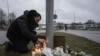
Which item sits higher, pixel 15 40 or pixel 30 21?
pixel 30 21

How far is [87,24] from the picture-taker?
102 m

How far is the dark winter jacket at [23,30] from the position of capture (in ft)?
18.5

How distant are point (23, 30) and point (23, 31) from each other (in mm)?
22

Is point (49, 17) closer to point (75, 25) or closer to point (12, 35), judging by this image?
point (12, 35)

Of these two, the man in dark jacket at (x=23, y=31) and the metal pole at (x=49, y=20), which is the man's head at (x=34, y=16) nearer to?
the man in dark jacket at (x=23, y=31)

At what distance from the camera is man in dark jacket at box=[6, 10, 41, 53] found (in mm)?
5668

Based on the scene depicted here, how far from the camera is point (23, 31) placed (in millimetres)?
5633

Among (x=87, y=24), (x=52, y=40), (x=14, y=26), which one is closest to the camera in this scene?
(x=14, y=26)

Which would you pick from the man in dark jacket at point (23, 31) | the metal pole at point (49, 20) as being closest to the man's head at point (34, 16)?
the man in dark jacket at point (23, 31)

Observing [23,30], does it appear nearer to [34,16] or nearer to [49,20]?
[34,16]

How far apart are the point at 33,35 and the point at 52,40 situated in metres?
2.41

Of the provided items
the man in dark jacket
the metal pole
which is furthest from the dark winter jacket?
the metal pole

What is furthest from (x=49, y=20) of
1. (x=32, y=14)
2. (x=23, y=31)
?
(x=23, y=31)

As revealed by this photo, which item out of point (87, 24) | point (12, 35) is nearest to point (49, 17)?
point (12, 35)
